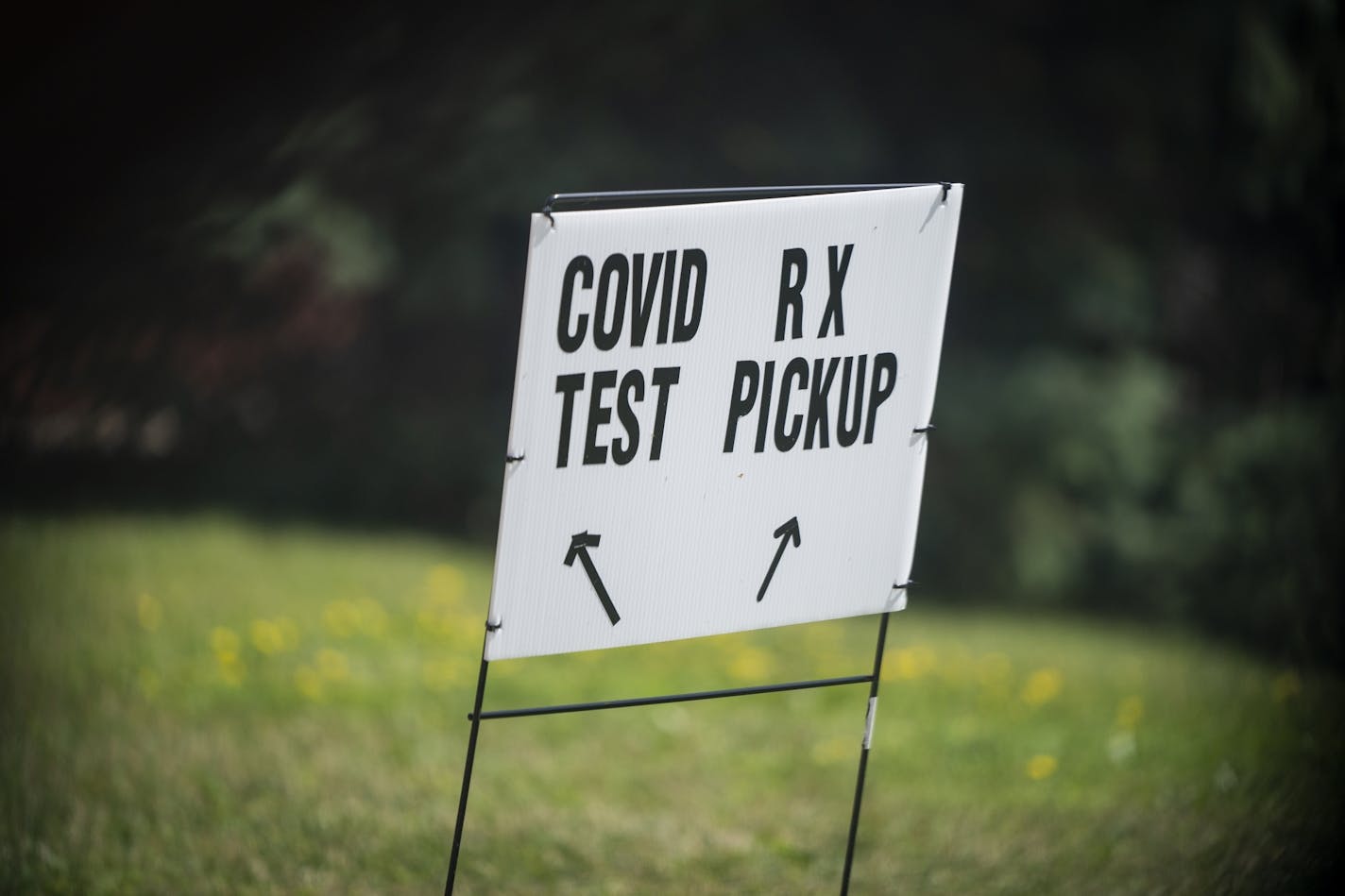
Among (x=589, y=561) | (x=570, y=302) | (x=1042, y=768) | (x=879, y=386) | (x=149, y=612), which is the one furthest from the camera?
(x=149, y=612)

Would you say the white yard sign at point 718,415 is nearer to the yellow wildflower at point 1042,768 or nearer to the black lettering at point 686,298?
the black lettering at point 686,298

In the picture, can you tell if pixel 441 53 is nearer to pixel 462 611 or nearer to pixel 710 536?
pixel 710 536

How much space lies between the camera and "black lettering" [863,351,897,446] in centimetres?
270

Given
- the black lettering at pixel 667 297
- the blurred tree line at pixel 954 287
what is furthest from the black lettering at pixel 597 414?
the blurred tree line at pixel 954 287

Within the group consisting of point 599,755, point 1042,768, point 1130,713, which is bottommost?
point 599,755

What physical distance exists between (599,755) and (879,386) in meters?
2.33

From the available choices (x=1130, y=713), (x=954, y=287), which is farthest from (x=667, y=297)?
(x=954, y=287)

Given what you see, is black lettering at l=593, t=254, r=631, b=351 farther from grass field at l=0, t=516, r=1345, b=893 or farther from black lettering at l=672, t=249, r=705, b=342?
grass field at l=0, t=516, r=1345, b=893

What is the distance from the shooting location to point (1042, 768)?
432 centimetres

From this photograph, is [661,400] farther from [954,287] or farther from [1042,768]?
[954,287]

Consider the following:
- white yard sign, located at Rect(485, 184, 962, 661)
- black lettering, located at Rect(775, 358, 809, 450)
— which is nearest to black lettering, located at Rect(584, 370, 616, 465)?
white yard sign, located at Rect(485, 184, 962, 661)

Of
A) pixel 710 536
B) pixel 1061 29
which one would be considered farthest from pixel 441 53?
pixel 1061 29

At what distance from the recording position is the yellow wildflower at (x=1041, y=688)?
205 inches

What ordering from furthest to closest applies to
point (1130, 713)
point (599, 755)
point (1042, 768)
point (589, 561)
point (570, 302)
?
1. point (1130, 713)
2. point (599, 755)
3. point (1042, 768)
4. point (589, 561)
5. point (570, 302)
